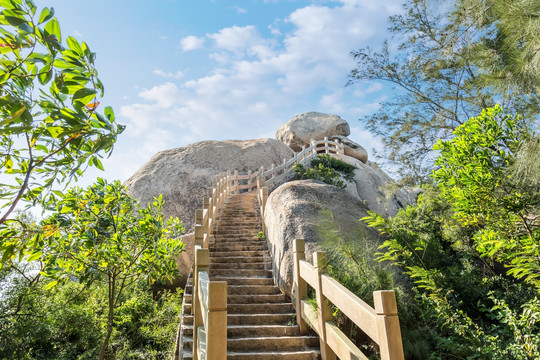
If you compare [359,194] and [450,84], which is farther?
[359,194]

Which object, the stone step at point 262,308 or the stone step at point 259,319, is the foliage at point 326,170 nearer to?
the stone step at point 262,308

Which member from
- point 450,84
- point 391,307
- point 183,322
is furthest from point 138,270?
point 450,84

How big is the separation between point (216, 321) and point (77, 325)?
597 centimetres

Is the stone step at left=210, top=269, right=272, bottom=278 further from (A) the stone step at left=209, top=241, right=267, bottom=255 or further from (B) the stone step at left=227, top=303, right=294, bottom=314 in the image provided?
(B) the stone step at left=227, top=303, right=294, bottom=314

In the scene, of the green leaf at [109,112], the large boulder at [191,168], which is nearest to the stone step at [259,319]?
the green leaf at [109,112]

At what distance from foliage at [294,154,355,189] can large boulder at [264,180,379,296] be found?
4892 mm

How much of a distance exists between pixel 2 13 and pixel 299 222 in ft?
19.7

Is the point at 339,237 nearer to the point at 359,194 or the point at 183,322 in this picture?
the point at 183,322

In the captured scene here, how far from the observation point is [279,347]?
4965 mm

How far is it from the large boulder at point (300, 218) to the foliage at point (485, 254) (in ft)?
4.98

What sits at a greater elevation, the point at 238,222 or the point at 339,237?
the point at 238,222

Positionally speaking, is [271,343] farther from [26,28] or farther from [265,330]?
[26,28]

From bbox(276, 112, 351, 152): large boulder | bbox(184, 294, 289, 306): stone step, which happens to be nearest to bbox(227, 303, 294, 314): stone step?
bbox(184, 294, 289, 306): stone step

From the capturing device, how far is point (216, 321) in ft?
8.95
